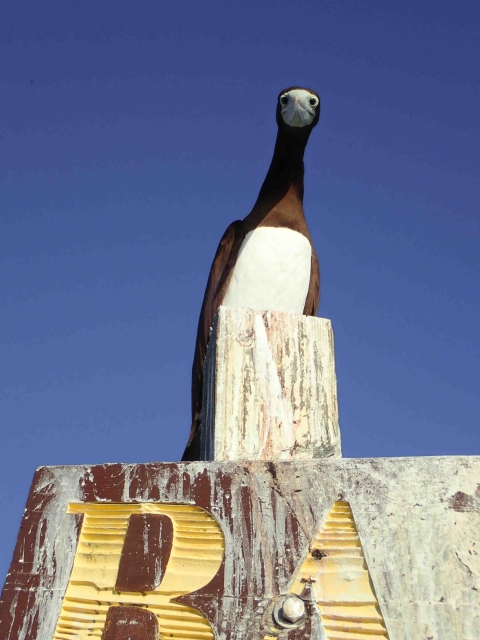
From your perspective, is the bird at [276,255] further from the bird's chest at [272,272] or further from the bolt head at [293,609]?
the bolt head at [293,609]

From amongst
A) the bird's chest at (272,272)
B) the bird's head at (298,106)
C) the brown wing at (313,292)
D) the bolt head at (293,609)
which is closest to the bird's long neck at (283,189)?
the bird's chest at (272,272)

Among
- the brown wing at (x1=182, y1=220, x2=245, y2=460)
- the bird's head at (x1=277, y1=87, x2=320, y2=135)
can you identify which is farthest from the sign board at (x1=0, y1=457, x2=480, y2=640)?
the bird's head at (x1=277, y1=87, x2=320, y2=135)

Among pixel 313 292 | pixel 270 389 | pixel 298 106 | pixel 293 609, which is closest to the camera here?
pixel 293 609

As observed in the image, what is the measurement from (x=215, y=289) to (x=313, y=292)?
0.67m

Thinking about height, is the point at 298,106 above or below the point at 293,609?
above

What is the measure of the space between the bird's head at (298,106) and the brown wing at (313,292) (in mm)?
811

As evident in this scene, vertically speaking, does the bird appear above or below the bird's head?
below

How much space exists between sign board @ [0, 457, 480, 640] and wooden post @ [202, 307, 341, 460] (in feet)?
1.02

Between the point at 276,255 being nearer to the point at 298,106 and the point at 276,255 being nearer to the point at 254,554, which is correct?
the point at 298,106

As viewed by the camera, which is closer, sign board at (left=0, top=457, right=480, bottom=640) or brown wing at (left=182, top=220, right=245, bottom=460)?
sign board at (left=0, top=457, right=480, bottom=640)

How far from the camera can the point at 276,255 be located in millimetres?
4215

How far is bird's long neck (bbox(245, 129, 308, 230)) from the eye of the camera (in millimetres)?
4426

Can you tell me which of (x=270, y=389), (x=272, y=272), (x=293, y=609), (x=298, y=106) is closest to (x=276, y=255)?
(x=272, y=272)

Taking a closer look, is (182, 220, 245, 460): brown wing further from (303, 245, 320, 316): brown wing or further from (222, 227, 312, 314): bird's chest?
(303, 245, 320, 316): brown wing
